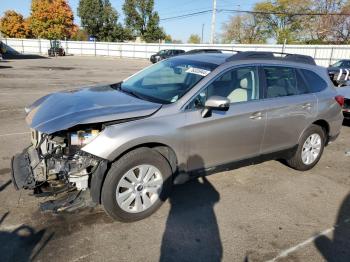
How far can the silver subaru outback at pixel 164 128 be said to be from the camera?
11.5 ft

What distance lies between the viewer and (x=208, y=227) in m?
3.78

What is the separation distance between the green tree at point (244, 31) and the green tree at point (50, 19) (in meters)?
Answer: 33.2

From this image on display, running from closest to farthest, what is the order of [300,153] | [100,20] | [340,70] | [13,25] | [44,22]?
[300,153] < [340,70] < [44,22] < [100,20] < [13,25]

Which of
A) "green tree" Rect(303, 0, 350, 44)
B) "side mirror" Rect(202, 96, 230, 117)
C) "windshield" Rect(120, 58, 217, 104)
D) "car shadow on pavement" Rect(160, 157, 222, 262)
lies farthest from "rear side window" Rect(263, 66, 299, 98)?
"green tree" Rect(303, 0, 350, 44)

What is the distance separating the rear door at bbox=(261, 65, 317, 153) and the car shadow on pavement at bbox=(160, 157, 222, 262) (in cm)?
109

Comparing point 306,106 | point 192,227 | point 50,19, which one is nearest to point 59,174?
point 192,227

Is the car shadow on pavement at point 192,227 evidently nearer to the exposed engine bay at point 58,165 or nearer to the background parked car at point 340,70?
the exposed engine bay at point 58,165

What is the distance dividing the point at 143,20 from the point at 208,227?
71880 mm

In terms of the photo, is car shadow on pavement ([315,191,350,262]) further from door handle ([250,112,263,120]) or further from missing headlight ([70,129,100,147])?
missing headlight ([70,129,100,147])

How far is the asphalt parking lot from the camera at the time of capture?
3287 millimetres

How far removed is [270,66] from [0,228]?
385cm

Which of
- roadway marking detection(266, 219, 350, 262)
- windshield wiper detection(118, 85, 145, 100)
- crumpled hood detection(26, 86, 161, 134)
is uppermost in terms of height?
windshield wiper detection(118, 85, 145, 100)

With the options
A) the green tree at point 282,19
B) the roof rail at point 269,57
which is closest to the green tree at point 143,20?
the green tree at point 282,19

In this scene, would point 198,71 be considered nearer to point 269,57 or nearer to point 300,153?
point 269,57
